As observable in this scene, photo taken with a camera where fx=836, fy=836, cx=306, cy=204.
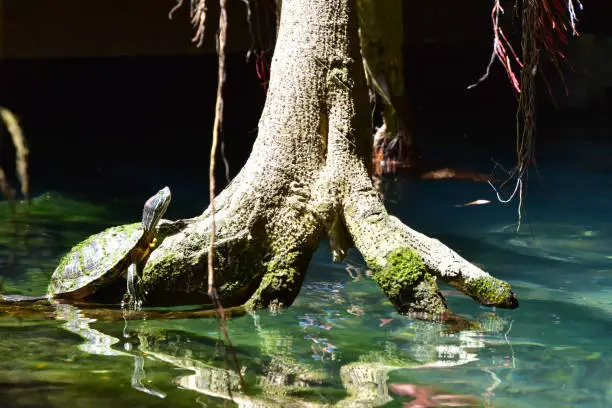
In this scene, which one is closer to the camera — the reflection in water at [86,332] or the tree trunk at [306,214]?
the reflection in water at [86,332]

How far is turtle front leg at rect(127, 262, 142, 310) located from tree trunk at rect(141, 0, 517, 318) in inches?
2.2

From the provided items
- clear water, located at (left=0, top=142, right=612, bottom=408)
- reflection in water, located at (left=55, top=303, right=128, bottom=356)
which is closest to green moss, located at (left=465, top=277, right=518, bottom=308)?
clear water, located at (left=0, top=142, right=612, bottom=408)

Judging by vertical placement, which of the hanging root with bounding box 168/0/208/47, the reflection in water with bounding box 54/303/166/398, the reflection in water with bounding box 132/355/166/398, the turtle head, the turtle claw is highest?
the hanging root with bounding box 168/0/208/47

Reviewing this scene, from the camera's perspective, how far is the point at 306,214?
190 inches

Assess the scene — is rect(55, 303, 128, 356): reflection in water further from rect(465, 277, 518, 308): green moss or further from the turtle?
rect(465, 277, 518, 308): green moss

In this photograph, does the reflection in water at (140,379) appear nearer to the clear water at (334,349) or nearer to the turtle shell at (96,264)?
the clear water at (334,349)

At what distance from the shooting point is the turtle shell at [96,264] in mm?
4785

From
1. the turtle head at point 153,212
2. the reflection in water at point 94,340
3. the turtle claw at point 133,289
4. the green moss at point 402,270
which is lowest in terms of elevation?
the reflection in water at point 94,340

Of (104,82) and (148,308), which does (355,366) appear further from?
(104,82)

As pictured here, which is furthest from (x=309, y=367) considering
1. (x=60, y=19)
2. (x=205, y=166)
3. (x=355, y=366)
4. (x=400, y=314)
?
(x=60, y=19)

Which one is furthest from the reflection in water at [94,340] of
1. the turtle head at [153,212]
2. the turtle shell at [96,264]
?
the turtle head at [153,212]

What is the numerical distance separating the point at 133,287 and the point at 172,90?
1068 centimetres

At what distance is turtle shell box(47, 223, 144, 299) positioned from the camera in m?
4.79

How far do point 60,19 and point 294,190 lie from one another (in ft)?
27.5
